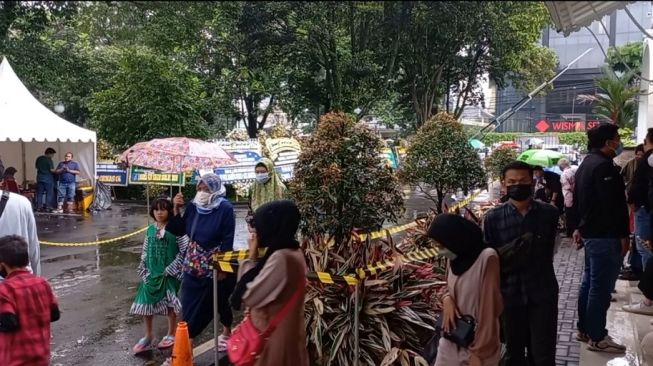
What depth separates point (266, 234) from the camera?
3.18 meters

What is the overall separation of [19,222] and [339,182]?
2.50 meters

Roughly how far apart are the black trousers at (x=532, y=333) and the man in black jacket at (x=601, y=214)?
1037 millimetres

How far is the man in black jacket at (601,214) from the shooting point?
4688mm

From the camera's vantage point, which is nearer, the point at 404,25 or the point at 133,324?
the point at 404,25

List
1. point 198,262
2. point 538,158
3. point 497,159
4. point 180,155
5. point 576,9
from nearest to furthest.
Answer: point 576,9, point 198,262, point 180,155, point 538,158, point 497,159

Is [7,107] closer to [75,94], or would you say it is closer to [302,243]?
[75,94]

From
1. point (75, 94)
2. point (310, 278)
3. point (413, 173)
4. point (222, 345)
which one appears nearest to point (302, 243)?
point (310, 278)

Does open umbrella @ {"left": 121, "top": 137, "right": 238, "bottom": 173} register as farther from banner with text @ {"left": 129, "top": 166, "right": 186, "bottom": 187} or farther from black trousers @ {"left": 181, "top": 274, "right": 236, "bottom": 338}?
Answer: banner with text @ {"left": 129, "top": 166, "right": 186, "bottom": 187}

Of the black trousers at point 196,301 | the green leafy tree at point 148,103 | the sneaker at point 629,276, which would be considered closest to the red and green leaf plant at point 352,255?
the black trousers at point 196,301

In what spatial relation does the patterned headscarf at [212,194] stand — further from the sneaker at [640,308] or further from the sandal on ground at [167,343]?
the sneaker at [640,308]

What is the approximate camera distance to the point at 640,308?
20.5ft

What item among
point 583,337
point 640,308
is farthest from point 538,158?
point 583,337

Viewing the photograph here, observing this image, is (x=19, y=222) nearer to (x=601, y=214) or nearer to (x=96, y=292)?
(x=96, y=292)

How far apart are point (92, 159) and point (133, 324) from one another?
12152mm
